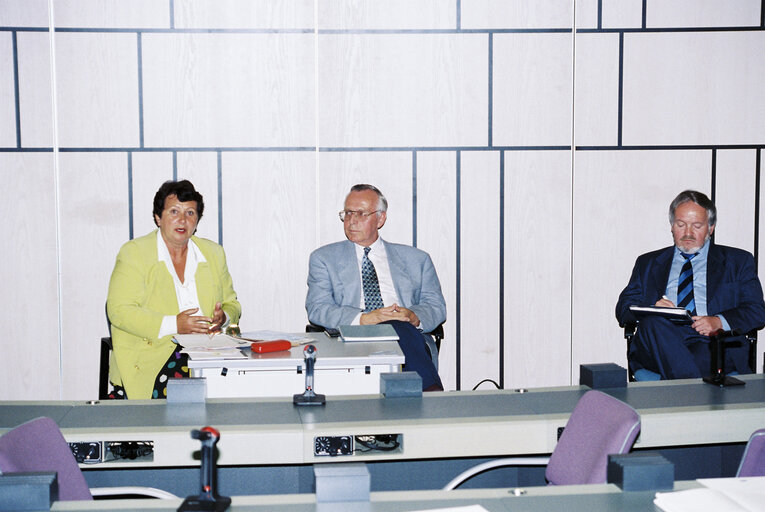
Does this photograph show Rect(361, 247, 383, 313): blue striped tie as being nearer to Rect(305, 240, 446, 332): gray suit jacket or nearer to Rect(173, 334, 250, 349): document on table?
Rect(305, 240, 446, 332): gray suit jacket

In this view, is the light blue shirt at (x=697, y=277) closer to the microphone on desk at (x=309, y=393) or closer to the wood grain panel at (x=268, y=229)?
the wood grain panel at (x=268, y=229)

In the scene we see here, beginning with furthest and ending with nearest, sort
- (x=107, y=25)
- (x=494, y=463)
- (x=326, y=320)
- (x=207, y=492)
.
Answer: (x=107, y=25) < (x=326, y=320) < (x=494, y=463) < (x=207, y=492)

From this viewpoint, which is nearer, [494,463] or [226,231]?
[494,463]

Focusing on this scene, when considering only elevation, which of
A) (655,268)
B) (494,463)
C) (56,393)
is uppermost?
(655,268)

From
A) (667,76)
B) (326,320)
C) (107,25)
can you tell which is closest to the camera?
(326,320)

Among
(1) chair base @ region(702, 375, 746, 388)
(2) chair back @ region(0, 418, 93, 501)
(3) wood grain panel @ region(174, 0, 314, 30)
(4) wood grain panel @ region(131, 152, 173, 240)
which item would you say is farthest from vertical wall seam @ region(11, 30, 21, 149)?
(1) chair base @ region(702, 375, 746, 388)

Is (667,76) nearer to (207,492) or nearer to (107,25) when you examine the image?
(107,25)

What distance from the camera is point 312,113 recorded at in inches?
213

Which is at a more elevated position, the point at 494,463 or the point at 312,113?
the point at 312,113

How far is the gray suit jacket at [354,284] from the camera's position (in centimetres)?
479

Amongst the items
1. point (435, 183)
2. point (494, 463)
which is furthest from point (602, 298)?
point (494, 463)

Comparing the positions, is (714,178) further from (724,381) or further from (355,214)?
(724,381)

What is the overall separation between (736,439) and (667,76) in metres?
3.28

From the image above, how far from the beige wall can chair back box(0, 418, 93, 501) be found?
307 centimetres
